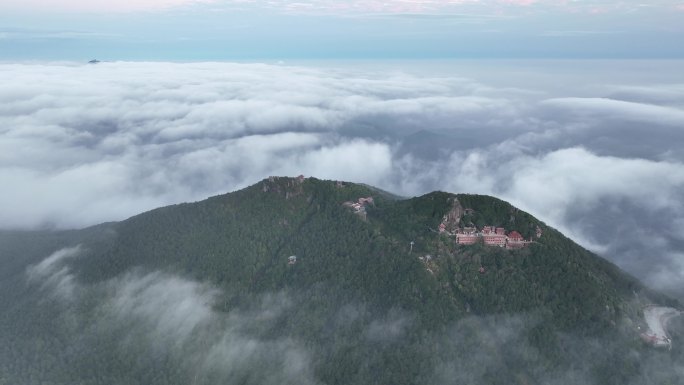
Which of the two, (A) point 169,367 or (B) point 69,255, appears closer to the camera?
(A) point 169,367

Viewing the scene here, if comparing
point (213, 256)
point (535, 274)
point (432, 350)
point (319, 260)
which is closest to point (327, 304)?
point (319, 260)

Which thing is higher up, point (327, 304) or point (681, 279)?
point (327, 304)

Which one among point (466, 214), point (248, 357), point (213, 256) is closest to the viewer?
point (248, 357)

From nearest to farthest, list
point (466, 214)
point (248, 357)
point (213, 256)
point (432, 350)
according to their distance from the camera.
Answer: point (432, 350) < point (248, 357) < point (466, 214) < point (213, 256)

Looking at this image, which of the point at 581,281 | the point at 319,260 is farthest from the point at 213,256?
the point at 581,281

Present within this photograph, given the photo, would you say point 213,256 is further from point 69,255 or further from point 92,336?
point 69,255

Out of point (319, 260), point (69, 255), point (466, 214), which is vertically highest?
point (466, 214)
